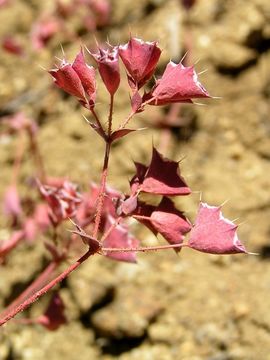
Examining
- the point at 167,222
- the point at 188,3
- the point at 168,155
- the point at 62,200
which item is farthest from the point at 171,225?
the point at 188,3

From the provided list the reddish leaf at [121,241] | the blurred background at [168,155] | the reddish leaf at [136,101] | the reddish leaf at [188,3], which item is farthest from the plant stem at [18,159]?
the reddish leaf at [136,101]

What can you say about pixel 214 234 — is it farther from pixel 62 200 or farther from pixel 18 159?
pixel 18 159

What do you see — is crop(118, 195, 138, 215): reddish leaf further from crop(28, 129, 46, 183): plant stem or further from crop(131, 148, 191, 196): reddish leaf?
crop(28, 129, 46, 183): plant stem

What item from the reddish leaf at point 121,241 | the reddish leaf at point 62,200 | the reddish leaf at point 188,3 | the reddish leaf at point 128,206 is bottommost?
the reddish leaf at point 121,241

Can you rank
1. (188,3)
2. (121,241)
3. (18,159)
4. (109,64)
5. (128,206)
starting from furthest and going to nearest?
(188,3), (18,159), (121,241), (128,206), (109,64)

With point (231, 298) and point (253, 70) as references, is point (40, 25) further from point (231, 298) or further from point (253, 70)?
point (231, 298)

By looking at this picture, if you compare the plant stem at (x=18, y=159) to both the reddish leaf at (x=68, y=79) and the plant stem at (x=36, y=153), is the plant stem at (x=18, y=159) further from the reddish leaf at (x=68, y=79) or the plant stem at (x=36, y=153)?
the reddish leaf at (x=68, y=79)
